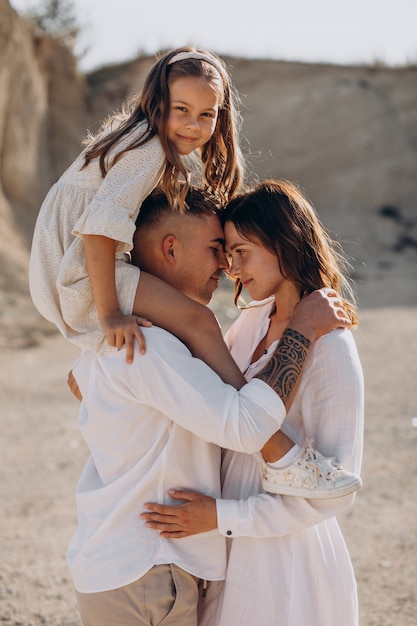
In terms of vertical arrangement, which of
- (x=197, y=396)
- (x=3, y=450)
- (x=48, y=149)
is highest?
(x=197, y=396)

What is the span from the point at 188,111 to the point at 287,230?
69 cm

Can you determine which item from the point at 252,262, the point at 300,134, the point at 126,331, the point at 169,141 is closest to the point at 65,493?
the point at 169,141

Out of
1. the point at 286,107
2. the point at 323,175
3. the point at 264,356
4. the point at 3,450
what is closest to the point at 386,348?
the point at 3,450

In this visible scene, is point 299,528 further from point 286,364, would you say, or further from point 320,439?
point 286,364

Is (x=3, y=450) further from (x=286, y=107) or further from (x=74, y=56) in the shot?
(x=286, y=107)

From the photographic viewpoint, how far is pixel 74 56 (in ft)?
66.0

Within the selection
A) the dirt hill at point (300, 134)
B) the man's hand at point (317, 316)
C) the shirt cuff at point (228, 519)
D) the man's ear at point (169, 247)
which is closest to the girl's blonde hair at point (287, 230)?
the man's hand at point (317, 316)

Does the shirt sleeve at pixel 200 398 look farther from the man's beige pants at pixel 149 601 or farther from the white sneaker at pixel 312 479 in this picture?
the man's beige pants at pixel 149 601

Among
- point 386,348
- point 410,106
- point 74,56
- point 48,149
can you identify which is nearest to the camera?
point 386,348

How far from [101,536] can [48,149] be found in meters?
17.4

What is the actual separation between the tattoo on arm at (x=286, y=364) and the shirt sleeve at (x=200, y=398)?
0.17 feet

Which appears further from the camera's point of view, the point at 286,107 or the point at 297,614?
the point at 286,107

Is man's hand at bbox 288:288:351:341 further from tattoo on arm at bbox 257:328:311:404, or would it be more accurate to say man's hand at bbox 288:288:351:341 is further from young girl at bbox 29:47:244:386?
young girl at bbox 29:47:244:386

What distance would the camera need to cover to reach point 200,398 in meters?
2.11
